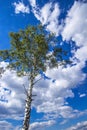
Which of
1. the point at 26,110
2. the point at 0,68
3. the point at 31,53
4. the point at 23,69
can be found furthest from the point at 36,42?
the point at 26,110

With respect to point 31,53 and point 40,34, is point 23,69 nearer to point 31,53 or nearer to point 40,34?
point 31,53

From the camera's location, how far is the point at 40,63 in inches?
1597

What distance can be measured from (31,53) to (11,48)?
341 cm

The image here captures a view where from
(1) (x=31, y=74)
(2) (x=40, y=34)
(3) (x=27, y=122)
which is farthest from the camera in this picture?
(2) (x=40, y=34)

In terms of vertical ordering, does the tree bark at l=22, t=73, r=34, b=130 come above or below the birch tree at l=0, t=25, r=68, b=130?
below

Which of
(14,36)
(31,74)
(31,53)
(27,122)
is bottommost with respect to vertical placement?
(27,122)

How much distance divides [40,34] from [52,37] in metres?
2.03

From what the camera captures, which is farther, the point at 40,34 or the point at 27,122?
the point at 40,34

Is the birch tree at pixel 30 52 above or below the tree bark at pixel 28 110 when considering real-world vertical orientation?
above

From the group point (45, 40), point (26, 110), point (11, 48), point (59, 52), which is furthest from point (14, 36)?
point (26, 110)

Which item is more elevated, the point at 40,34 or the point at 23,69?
the point at 40,34

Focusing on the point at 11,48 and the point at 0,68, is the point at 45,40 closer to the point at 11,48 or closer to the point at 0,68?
the point at 11,48

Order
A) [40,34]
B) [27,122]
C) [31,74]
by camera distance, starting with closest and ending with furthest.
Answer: [27,122] → [31,74] → [40,34]

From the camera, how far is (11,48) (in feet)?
137
